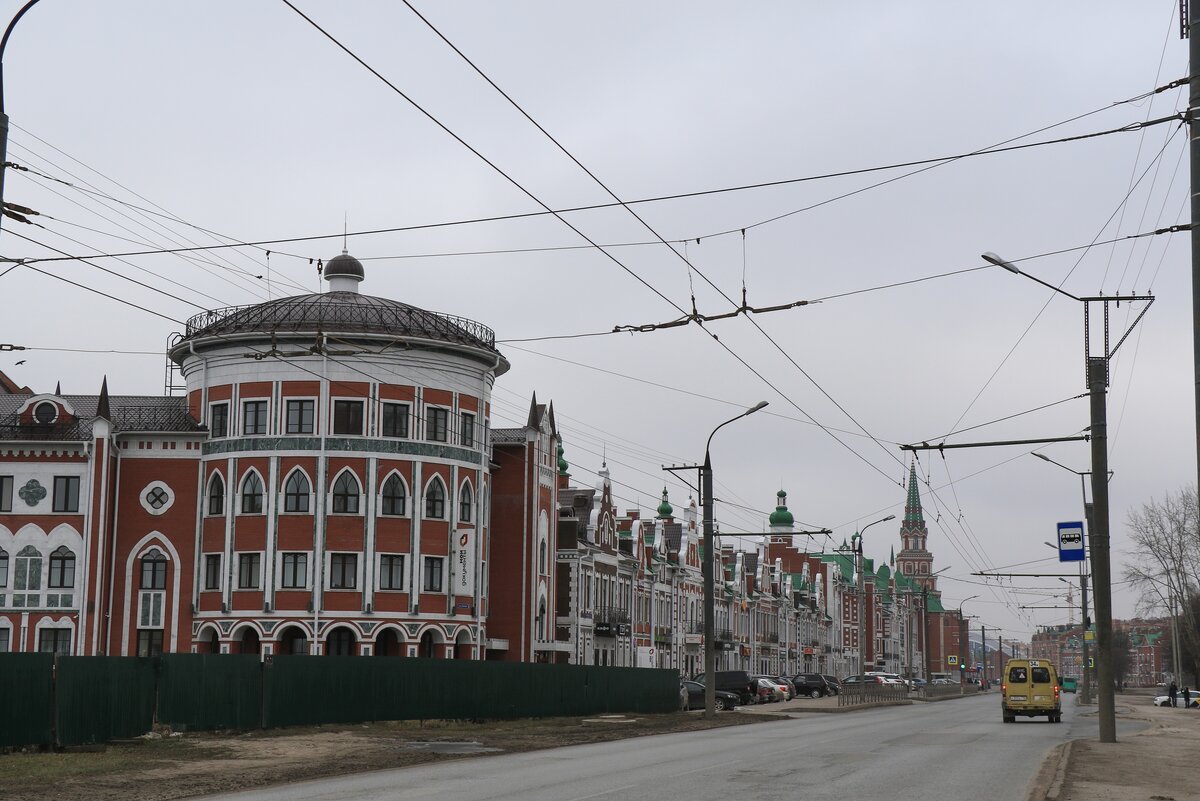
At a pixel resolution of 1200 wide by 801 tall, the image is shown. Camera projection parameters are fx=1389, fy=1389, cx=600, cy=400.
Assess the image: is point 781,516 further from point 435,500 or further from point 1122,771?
point 1122,771

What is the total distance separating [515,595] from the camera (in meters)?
60.7

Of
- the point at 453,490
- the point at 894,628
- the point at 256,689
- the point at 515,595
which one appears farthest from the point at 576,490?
the point at 894,628

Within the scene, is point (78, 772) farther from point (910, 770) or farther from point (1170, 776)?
point (1170, 776)

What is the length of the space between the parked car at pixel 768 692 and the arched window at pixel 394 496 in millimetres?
27672

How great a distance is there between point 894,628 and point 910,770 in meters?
164

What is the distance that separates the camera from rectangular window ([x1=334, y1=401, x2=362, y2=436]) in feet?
172

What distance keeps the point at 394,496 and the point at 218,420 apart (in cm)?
755

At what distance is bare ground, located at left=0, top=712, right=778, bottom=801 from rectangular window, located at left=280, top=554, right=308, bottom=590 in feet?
42.9

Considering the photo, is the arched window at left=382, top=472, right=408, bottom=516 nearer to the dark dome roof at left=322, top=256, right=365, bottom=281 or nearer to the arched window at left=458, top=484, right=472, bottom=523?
the arched window at left=458, top=484, right=472, bottom=523

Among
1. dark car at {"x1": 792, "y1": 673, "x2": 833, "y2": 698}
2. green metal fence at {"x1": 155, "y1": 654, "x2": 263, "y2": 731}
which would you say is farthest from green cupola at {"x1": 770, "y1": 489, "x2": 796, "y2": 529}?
green metal fence at {"x1": 155, "y1": 654, "x2": 263, "y2": 731}

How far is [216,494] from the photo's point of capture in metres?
53.6

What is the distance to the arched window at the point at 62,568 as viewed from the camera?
51.6 m

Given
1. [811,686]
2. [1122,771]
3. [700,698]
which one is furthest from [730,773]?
[811,686]

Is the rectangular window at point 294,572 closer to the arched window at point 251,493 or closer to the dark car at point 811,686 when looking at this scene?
the arched window at point 251,493
